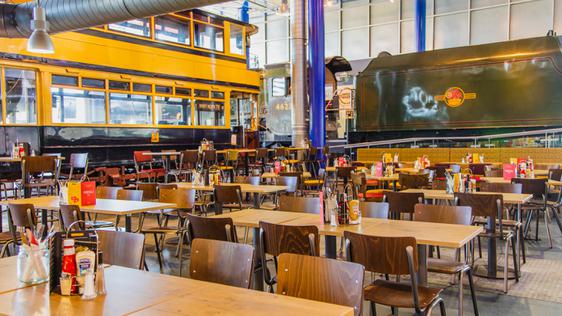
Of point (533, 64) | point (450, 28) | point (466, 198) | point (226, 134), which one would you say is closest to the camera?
point (466, 198)

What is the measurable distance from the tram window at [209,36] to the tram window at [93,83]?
11.2 ft

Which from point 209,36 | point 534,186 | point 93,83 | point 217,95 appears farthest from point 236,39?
point 534,186

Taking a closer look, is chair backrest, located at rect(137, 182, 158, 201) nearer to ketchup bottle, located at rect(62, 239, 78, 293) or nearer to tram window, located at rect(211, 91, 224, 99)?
ketchup bottle, located at rect(62, 239, 78, 293)

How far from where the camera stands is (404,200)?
5.04 m

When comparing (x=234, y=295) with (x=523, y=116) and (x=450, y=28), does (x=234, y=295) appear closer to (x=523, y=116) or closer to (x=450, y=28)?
(x=523, y=116)

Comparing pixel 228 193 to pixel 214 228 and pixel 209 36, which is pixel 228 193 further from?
pixel 209 36

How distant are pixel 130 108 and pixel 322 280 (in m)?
10.3

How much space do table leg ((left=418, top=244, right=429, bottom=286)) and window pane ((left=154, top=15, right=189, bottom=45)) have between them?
10.7 meters

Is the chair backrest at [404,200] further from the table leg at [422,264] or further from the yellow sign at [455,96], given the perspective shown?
the yellow sign at [455,96]

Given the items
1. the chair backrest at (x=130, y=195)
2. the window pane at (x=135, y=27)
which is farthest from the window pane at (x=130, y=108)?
the chair backrest at (x=130, y=195)

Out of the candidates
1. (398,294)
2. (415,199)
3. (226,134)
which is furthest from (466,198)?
(226,134)

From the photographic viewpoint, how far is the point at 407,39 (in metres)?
22.3

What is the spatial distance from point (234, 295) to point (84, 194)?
324 centimetres

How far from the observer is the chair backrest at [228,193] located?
5922 mm
